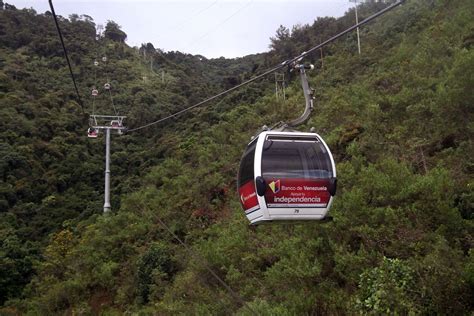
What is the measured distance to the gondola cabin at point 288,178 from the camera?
232 inches

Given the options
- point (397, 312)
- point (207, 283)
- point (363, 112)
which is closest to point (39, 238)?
point (207, 283)

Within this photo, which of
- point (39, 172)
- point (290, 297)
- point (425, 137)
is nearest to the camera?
point (290, 297)

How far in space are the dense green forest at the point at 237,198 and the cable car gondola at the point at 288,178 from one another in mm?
1404

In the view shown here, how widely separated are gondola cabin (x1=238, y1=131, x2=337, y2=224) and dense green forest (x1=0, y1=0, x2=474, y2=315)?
4.63 feet

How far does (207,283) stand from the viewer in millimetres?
10656

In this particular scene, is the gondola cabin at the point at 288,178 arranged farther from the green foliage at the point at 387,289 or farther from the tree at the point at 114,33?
the tree at the point at 114,33

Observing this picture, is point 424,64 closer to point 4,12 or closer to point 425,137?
point 425,137

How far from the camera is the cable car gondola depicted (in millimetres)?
5895

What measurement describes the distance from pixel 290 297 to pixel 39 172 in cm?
2006

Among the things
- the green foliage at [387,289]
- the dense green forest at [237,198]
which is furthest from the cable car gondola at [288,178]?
the dense green forest at [237,198]

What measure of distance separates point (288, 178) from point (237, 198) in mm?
8529

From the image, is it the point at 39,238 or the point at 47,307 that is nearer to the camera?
the point at 47,307

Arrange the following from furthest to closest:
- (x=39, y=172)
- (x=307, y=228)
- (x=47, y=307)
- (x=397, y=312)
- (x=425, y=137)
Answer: (x=39, y=172)
(x=47, y=307)
(x=425, y=137)
(x=307, y=228)
(x=397, y=312)

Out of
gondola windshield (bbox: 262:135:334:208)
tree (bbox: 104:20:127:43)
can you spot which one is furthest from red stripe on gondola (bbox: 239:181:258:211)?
tree (bbox: 104:20:127:43)
